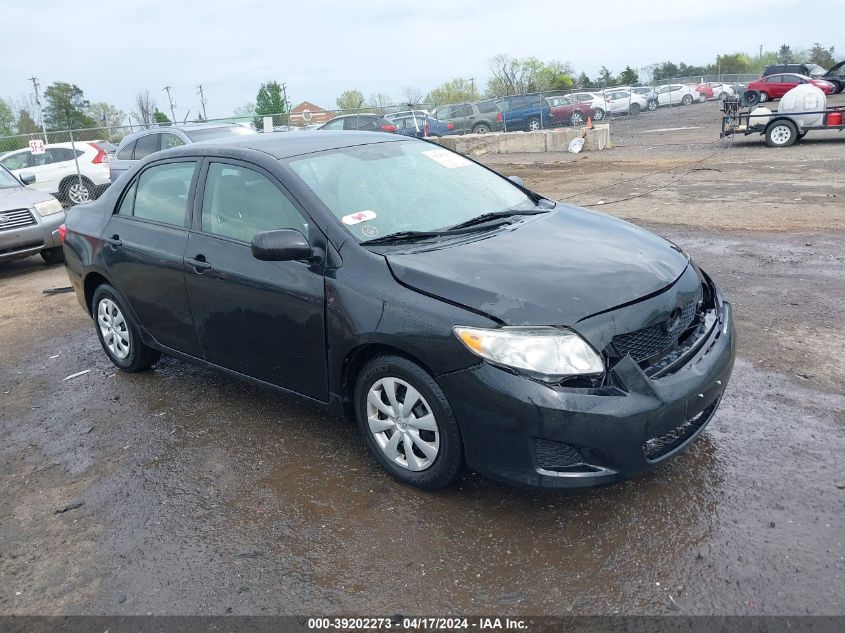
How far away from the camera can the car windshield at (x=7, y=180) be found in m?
10.6

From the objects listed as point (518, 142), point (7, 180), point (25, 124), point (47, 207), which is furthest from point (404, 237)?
point (25, 124)

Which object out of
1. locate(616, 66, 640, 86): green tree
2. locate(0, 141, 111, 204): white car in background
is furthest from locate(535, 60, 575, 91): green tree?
locate(0, 141, 111, 204): white car in background

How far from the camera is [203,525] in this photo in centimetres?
351

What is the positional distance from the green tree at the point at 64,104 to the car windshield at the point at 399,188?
6020 centimetres

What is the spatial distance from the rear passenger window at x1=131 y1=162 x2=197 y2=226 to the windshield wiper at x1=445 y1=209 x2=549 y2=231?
6.04ft

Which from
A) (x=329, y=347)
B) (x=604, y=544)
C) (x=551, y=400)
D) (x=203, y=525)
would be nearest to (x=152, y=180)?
(x=329, y=347)

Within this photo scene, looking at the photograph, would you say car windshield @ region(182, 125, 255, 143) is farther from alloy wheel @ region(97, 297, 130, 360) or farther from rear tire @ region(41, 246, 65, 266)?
alloy wheel @ region(97, 297, 130, 360)

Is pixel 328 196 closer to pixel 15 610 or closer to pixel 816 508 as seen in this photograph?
pixel 15 610

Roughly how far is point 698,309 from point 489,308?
1.26 metres

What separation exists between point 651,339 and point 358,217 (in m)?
1.66

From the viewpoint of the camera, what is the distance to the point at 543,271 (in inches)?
135

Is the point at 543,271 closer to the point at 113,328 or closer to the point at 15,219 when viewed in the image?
the point at 113,328

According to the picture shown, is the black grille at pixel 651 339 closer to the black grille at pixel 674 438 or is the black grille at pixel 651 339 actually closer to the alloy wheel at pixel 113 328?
the black grille at pixel 674 438

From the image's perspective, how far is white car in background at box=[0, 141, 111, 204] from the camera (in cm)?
1641
